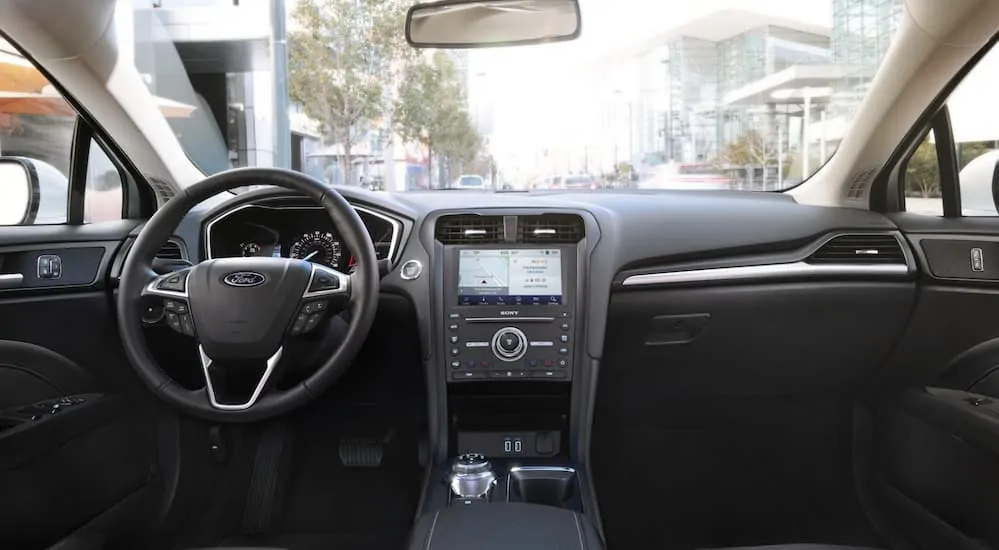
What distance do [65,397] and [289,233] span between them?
2.90 ft

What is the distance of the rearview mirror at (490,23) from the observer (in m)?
2.50

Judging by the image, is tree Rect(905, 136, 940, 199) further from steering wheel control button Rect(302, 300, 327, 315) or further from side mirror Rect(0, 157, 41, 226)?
side mirror Rect(0, 157, 41, 226)

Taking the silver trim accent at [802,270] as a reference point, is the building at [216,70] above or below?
above

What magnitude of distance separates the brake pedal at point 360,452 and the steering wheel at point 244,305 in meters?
1.04

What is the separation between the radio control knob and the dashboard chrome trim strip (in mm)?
464

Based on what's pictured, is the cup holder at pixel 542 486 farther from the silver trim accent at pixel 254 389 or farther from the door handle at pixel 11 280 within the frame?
the door handle at pixel 11 280

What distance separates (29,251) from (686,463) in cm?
243

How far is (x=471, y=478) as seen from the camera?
100 inches

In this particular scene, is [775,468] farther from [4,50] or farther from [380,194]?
[4,50]

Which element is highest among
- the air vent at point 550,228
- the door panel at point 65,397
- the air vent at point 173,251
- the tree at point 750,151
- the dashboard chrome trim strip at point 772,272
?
the tree at point 750,151

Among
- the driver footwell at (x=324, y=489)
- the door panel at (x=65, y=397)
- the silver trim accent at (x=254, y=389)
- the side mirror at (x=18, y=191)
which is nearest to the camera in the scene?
the silver trim accent at (x=254, y=389)

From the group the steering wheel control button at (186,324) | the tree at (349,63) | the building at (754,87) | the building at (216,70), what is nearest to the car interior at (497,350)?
the steering wheel control button at (186,324)

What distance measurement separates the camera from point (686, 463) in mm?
3215

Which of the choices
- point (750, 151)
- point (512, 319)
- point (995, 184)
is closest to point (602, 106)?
point (750, 151)
